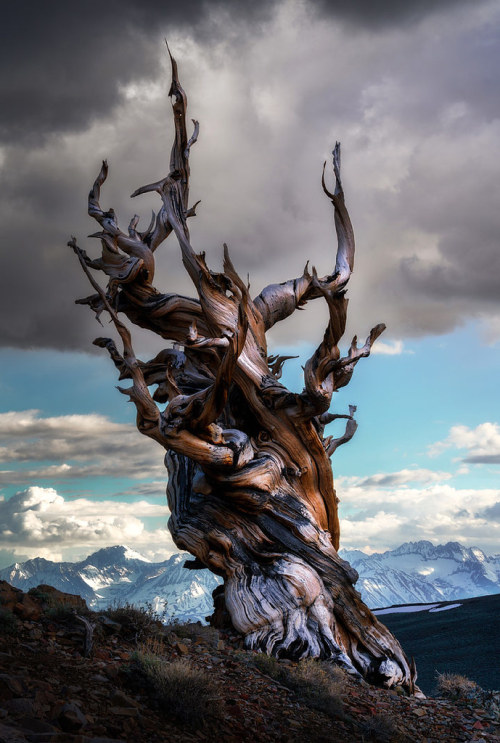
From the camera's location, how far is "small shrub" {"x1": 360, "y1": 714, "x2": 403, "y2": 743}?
22.6 ft

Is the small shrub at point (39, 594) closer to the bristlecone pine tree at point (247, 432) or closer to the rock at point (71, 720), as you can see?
the bristlecone pine tree at point (247, 432)

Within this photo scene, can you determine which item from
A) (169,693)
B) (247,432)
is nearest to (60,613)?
(169,693)

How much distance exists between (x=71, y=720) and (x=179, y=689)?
1.48m

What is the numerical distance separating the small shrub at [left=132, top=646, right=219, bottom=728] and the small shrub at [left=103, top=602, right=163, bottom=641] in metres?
Answer: 1.85

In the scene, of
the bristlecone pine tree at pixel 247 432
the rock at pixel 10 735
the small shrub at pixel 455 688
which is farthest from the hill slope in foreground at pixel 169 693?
the bristlecone pine tree at pixel 247 432

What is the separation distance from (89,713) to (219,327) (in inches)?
294

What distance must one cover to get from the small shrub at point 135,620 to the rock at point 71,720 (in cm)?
341

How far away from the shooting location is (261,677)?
26.1 ft

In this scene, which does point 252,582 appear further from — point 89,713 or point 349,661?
point 89,713

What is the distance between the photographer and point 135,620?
27.8ft

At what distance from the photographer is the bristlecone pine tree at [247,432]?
10078 mm

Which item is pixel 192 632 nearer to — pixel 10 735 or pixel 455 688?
pixel 455 688

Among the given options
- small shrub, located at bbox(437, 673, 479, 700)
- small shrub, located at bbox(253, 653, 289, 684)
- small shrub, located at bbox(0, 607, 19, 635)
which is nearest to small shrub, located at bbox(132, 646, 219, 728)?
small shrub, located at bbox(0, 607, 19, 635)

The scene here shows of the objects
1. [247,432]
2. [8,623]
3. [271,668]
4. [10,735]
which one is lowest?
[10,735]
